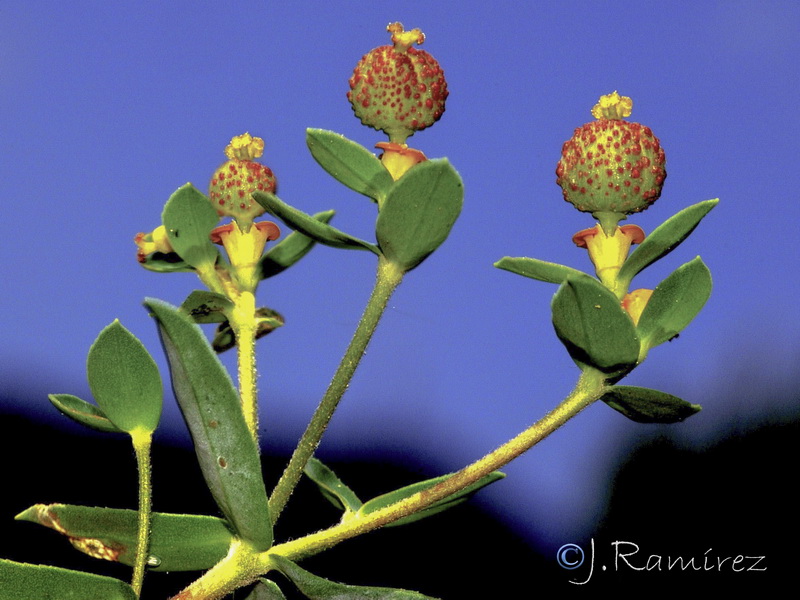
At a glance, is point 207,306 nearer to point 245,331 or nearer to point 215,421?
point 245,331

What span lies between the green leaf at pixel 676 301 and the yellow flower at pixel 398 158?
255 mm

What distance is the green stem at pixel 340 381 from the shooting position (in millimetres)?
783

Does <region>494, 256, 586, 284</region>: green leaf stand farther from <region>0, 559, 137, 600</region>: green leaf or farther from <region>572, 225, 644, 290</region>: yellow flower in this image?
<region>0, 559, 137, 600</region>: green leaf

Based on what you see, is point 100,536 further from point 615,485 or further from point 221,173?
point 615,485

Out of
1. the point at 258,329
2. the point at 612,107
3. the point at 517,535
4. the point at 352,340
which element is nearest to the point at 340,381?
the point at 352,340

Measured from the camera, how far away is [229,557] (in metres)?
0.80

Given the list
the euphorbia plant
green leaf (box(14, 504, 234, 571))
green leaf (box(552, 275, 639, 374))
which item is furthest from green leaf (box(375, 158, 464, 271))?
green leaf (box(14, 504, 234, 571))

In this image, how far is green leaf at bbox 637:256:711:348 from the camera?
0.80 meters

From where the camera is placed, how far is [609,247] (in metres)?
0.86

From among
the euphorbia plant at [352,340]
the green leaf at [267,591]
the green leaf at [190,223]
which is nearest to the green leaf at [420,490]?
the euphorbia plant at [352,340]

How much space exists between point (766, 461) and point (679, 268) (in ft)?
13.0

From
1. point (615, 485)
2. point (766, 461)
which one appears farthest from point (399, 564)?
point (766, 461)

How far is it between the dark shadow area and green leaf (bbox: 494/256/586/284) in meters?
0.29

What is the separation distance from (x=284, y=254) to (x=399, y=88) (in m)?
0.25
